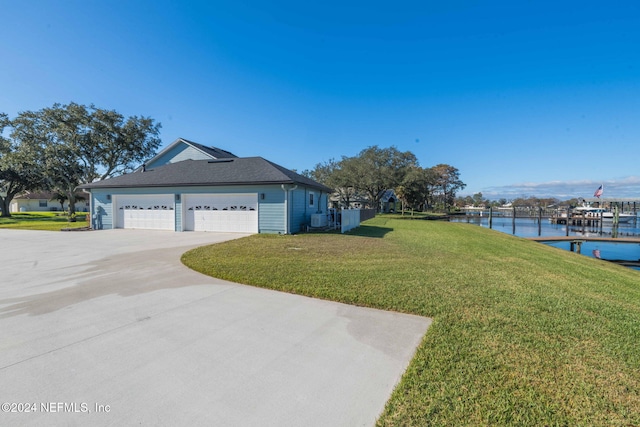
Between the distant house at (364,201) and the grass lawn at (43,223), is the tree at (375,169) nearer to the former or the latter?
the distant house at (364,201)

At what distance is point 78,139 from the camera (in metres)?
26.4

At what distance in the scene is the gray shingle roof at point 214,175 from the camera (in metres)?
12.8

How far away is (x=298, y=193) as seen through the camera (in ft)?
44.7

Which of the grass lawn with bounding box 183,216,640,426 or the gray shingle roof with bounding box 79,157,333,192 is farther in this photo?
the gray shingle roof with bounding box 79,157,333,192

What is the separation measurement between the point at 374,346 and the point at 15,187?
47.8 metres

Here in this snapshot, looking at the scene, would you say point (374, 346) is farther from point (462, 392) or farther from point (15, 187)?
point (15, 187)

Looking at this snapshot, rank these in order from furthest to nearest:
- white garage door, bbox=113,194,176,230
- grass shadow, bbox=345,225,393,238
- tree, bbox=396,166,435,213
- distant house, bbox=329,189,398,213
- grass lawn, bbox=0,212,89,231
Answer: distant house, bbox=329,189,398,213, tree, bbox=396,166,435,213, grass lawn, bbox=0,212,89,231, white garage door, bbox=113,194,176,230, grass shadow, bbox=345,225,393,238

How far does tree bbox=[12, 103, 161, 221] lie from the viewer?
84.7 ft

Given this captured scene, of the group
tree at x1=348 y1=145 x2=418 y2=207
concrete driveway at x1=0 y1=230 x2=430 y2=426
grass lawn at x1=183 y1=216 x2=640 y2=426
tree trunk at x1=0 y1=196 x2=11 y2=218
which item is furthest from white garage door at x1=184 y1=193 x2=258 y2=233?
tree trunk at x1=0 y1=196 x2=11 y2=218

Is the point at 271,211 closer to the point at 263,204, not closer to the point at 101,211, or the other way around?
the point at 263,204

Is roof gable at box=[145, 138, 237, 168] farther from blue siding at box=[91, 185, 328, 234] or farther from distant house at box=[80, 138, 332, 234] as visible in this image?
blue siding at box=[91, 185, 328, 234]

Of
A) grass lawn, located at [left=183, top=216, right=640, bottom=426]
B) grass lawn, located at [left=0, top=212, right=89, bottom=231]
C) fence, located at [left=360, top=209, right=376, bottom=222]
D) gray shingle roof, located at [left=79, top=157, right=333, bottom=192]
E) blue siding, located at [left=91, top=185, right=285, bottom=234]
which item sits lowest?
grass lawn, located at [left=183, top=216, right=640, bottom=426]

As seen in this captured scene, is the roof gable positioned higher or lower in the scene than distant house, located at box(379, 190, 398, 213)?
higher

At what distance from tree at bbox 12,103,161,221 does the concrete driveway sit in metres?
27.9
